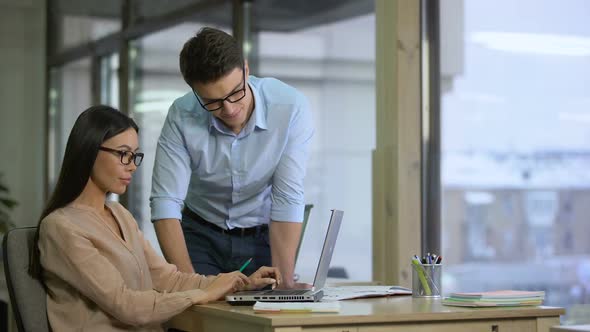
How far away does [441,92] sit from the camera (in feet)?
12.2

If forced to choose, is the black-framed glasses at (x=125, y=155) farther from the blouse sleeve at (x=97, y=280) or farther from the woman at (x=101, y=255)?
the blouse sleeve at (x=97, y=280)

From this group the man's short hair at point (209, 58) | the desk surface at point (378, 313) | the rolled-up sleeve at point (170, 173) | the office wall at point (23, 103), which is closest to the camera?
the desk surface at point (378, 313)

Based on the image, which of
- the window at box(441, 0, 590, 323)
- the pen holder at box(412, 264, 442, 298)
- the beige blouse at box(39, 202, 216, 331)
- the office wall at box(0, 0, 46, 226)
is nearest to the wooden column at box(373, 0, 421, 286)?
the window at box(441, 0, 590, 323)

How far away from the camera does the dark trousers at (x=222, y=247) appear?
8.89ft

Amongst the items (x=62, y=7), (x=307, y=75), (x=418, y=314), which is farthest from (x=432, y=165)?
(x=62, y=7)

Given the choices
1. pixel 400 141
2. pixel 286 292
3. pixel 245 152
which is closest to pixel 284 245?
pixel 245 152

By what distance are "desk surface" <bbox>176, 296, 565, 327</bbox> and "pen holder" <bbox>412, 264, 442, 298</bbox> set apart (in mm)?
107

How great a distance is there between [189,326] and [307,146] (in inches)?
27.2

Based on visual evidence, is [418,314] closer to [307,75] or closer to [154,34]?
[307,75]

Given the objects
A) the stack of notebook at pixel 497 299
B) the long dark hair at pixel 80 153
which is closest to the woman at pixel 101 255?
the long dark hair at pixel 80 153

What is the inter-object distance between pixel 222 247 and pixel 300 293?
0.56 meters

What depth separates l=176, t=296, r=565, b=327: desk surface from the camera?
1898 mm

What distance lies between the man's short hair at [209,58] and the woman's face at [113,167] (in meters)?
0.25

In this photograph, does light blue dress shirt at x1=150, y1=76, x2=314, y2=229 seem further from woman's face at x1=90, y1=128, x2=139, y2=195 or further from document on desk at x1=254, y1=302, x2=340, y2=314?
document on desk at x1=254, y1=302, x2=340, y2=314
